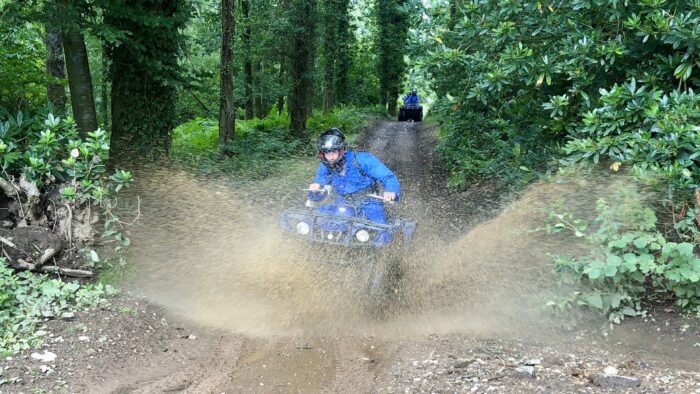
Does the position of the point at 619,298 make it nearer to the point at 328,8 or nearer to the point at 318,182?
the point at 318,182

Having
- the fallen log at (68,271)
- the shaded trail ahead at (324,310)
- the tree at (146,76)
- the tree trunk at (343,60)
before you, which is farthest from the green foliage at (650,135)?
the tree trunk at (343,60)

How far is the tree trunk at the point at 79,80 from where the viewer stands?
8.65 meters

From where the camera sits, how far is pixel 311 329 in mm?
5902

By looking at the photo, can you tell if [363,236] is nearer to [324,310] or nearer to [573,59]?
[324,310]

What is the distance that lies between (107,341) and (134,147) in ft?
17.7

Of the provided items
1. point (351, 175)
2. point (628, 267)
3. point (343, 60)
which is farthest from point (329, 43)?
point (628, 267)

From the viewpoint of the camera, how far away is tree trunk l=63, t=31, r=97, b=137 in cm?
865

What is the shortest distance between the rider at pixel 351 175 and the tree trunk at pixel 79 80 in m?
4.27

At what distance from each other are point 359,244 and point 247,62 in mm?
16501

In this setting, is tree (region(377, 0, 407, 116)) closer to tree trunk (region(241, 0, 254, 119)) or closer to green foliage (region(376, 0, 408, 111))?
green foliage (region(376, 0, 408, 111))

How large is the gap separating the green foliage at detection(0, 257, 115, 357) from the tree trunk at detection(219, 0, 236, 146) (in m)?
9.44

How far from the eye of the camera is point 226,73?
1492 cm

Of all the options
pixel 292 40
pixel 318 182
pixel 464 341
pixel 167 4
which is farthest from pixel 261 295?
pixel 292 40

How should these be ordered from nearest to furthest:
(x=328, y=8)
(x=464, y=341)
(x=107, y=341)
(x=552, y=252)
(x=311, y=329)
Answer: (x=107, y=341)
(x=464, y=341)
(x=311, y=329)
(x=552, y=252)
(x=328, y=8)
